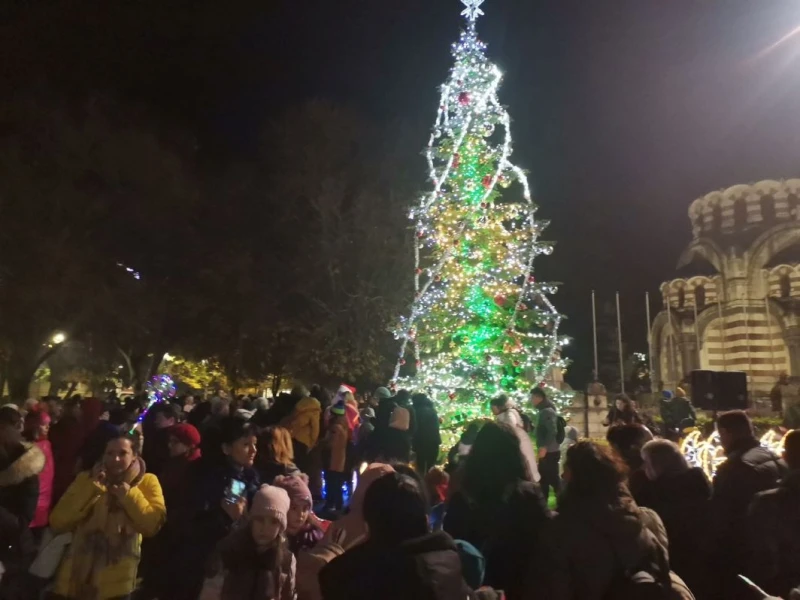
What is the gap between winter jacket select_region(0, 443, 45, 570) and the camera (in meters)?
4.84

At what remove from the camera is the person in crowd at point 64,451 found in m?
6.94

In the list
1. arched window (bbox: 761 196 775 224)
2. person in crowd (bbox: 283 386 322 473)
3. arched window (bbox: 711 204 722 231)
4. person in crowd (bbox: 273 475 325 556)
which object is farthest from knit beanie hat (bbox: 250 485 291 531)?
arched window (bbox: 711 204 722 231)

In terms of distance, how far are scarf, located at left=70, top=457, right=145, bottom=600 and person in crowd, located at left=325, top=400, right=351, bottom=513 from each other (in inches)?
209

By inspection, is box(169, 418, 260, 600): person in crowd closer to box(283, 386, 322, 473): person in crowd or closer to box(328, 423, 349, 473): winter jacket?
box(283, 386, 322, 473): person in crowd

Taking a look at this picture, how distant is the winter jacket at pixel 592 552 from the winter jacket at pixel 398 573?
1.81 feet

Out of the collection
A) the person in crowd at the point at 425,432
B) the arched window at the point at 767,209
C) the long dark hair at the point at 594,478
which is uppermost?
the arched window at the point at 767,209

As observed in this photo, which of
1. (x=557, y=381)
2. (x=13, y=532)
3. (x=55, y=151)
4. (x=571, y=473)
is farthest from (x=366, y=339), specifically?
(x=571, y=473)

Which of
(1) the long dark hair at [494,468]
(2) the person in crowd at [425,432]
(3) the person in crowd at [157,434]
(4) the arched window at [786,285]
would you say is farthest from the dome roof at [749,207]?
(1) the long dark hair at [494,468]

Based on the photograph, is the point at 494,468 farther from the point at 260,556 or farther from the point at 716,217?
the point at 716,217

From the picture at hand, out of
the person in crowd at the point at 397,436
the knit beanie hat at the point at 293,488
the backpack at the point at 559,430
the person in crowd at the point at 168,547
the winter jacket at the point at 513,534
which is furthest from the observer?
the backpack at the point at 559,430

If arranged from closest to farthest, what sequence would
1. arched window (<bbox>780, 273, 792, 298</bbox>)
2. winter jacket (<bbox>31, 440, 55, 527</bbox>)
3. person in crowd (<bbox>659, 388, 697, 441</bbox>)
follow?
winter jacket (<bbox>31, 440, 55, 527</bbox>) < person in crowd (<bbox>659, 388, 697, 441</bbox>) < arched window (<bbox>780, 273, 792, 298</bbox>)

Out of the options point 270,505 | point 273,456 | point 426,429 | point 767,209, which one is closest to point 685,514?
point 270,505

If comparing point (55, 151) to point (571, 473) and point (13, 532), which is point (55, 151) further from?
point (571, 473)

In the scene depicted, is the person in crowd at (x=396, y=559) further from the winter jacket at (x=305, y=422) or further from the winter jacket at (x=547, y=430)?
the winter jacket at (x=547, y=430)
